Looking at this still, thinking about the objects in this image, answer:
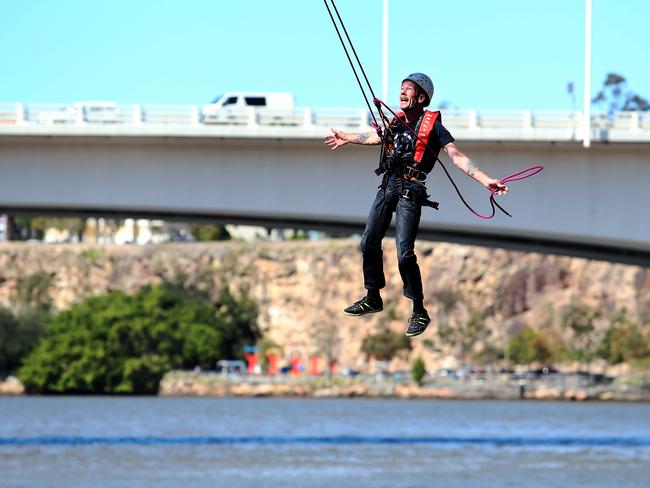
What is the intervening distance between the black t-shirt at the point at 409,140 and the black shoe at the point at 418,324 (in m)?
1.41

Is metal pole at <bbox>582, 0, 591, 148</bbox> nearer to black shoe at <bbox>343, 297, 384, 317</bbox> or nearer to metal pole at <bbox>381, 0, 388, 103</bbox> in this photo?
metal pole at <bbox>381, 0, 388, 103</bbox>

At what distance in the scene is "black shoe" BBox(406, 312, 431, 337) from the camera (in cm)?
1435

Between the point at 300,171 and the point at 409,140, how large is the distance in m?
43.9

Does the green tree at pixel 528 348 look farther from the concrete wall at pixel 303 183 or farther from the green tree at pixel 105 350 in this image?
the concrete wall at pixel 303 183

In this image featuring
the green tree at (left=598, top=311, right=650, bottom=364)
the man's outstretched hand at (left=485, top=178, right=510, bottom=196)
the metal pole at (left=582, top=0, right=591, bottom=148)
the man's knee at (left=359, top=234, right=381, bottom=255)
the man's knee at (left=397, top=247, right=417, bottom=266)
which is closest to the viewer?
the man's outstretched hand at (left=485, top=178, right=510, bottom=196)

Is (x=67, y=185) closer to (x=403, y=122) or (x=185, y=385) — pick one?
(x=403, y=122)

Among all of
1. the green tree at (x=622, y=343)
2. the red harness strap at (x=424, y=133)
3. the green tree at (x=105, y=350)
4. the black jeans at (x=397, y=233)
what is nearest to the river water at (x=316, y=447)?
the green tree at (x=105, y=350)

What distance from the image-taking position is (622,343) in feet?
643

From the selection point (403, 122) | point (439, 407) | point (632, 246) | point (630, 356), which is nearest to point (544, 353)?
point (630, 356)

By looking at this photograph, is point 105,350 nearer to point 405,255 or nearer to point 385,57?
point 385,57

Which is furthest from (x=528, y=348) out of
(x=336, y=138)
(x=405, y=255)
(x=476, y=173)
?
Answer: (x=476, y=173)

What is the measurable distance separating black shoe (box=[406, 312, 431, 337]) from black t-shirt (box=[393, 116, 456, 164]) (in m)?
1.41

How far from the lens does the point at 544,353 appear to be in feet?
655

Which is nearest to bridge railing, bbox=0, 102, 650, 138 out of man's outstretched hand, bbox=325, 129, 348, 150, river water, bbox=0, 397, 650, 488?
river water, bbox=0, 397, 650, 488
